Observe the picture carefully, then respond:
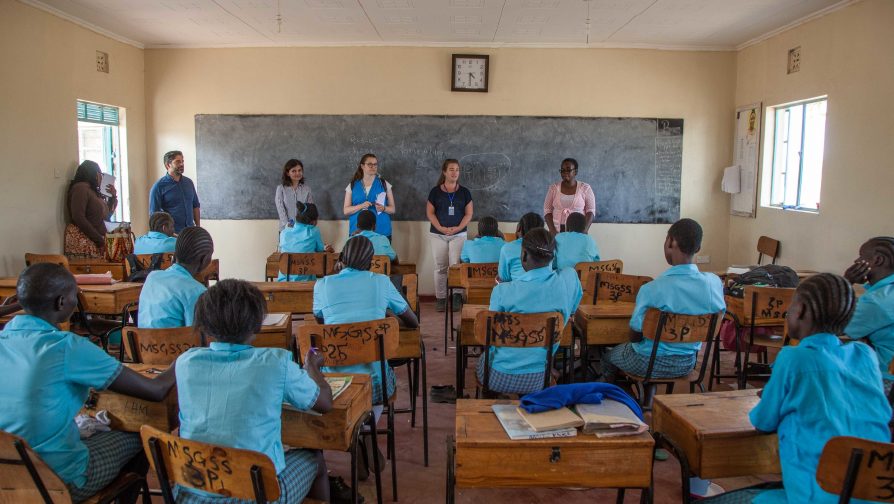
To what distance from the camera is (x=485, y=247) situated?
511 cm

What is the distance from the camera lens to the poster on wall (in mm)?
6418

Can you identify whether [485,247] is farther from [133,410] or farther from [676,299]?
[133,410]

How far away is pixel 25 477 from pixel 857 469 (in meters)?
2.11

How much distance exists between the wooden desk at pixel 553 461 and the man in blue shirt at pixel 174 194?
17.3ft

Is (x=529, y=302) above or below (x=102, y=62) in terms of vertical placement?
below

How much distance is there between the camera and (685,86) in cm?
686

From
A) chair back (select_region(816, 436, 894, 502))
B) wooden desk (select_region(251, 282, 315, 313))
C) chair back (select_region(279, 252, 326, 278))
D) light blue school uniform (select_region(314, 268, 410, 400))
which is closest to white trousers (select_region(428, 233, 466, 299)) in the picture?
chair back (select_region(279, 252, 326, 278))

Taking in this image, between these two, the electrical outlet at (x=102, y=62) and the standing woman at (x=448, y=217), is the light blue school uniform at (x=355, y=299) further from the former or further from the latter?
the electrical outlet at (x=102, y=62)

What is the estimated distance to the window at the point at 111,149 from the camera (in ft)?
21.7

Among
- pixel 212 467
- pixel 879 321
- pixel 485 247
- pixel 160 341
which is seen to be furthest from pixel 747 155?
pixel 212 467

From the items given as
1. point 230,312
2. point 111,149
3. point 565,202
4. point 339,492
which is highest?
point 111,149

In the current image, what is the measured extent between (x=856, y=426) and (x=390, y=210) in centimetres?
529

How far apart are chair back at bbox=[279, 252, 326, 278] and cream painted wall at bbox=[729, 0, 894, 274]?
4.16 meters

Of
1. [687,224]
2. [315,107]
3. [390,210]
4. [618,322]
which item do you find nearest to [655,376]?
[618,322]
